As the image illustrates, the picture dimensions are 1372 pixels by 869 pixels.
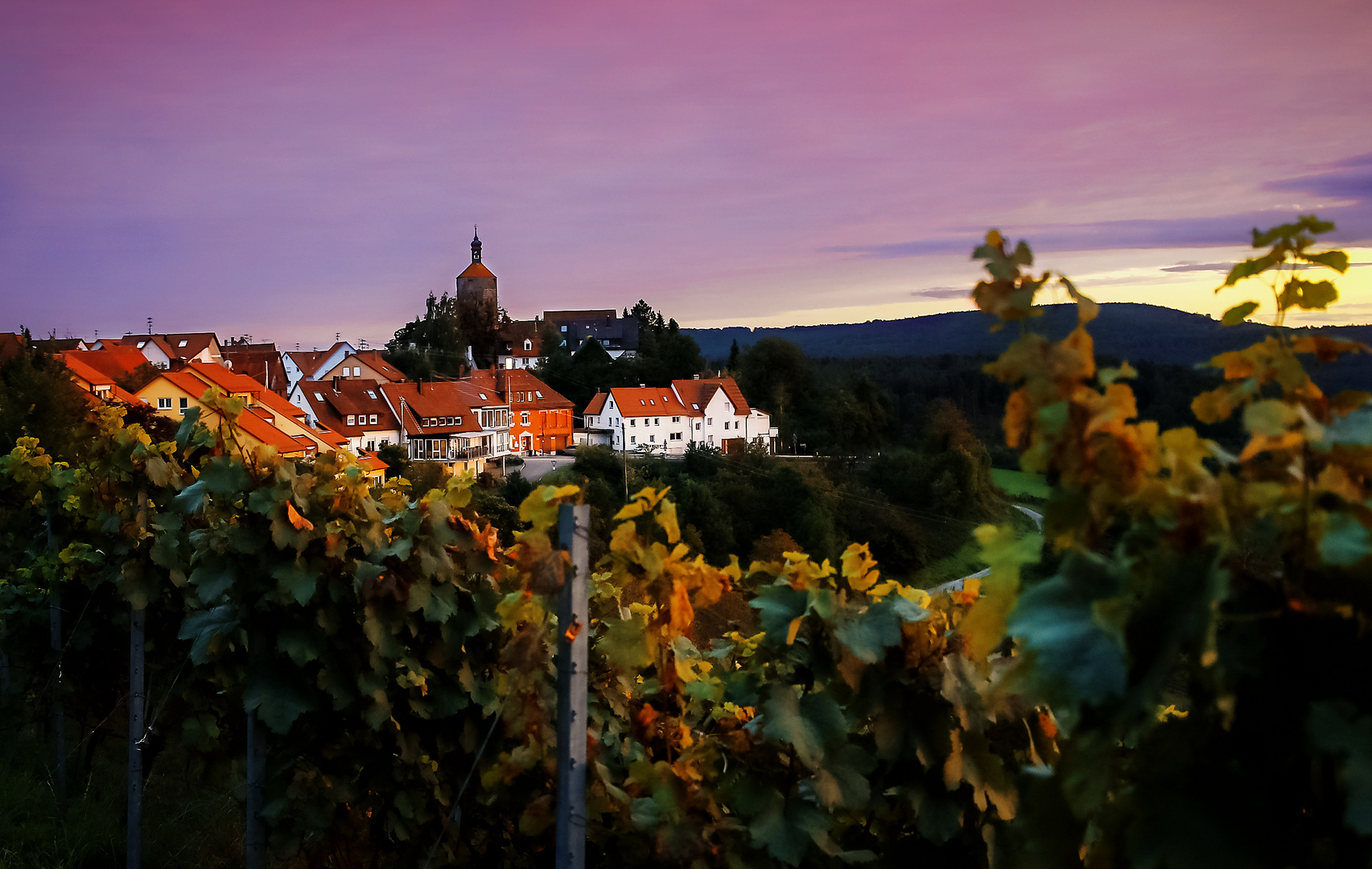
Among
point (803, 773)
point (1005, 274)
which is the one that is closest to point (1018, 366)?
point (1005, 274)

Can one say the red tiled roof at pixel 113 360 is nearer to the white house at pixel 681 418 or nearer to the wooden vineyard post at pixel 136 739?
the wooden vineyard post at pixel 136 739

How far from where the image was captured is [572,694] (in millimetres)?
2422

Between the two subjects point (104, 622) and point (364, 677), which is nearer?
point (364, 677)

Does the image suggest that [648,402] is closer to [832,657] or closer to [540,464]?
[540,464]

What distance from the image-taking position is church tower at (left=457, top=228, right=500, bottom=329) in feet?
322

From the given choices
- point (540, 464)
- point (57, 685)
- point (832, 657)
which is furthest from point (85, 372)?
point (832, 657)

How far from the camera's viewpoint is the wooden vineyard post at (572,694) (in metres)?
2.38

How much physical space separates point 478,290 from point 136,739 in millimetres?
103596

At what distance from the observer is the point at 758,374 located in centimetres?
7138

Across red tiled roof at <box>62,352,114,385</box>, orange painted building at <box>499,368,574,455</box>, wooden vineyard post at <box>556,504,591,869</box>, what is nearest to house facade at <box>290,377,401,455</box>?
orange painted building at <box>499,368,574,455</box>

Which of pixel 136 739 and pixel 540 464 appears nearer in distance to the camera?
pixel 136 739

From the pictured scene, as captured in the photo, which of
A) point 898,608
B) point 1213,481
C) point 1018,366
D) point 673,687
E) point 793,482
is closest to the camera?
point 1213,481

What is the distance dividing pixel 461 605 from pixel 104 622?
5188 millimetres

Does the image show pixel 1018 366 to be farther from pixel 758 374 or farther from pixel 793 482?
pixel 758 374
